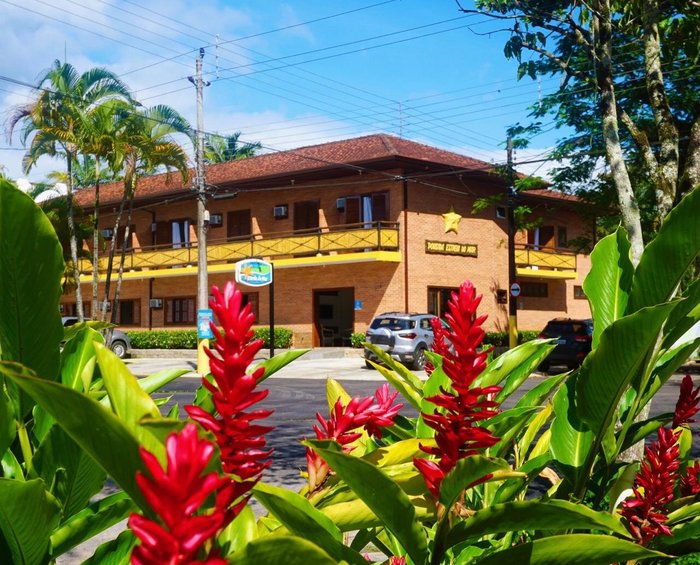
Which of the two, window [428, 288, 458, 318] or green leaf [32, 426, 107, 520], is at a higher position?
window [428, 288, 458, 318]

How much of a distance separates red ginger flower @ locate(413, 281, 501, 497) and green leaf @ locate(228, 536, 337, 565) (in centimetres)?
36

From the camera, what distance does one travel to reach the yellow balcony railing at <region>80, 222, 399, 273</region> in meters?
28.5

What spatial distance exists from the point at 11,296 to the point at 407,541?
0.72 meters

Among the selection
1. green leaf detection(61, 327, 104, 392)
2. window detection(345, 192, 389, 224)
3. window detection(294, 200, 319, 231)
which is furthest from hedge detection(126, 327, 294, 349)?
green leaf detection(61, 327, 104, 392)

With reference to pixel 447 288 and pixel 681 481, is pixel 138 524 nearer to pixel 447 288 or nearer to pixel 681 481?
pixel 681 481

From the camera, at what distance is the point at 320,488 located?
127 centimetres

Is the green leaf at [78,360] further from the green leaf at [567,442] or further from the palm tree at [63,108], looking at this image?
the palm tree at [63,108]

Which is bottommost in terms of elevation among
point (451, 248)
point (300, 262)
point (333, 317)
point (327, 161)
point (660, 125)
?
point (333, 317)

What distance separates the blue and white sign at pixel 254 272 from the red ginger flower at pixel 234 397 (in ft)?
80.3

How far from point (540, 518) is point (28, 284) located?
831mm

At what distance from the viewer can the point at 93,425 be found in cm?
80

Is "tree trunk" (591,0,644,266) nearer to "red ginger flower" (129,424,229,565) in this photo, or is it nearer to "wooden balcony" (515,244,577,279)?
"red ginger flower" (129,424,229,565)


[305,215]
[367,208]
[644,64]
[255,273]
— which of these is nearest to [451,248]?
[367,208]

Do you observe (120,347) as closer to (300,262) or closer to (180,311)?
(180,311)
